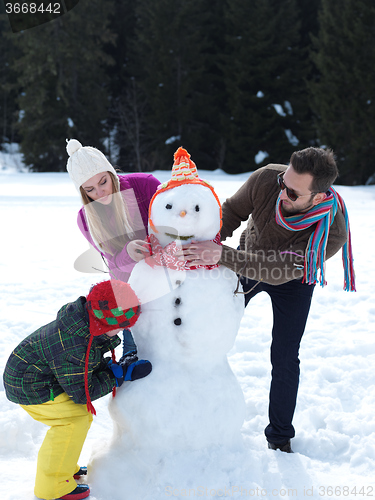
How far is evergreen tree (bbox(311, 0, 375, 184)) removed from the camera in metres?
12.4

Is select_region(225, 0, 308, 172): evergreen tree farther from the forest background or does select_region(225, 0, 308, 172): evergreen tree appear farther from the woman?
the woman

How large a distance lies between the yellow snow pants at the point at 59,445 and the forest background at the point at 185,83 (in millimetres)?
13365

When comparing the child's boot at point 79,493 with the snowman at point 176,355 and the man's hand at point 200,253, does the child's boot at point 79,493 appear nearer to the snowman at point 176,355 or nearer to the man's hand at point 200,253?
the snowman at point 176,355

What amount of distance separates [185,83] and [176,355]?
15.3m

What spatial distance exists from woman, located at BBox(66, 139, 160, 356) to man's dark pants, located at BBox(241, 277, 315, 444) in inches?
24.5

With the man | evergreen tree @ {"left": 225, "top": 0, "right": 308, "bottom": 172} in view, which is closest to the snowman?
the man

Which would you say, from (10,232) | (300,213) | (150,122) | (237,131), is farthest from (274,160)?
(300,213)

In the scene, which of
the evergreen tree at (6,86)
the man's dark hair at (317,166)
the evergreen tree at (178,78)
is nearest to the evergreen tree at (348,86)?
the evergreen tree at (178,78)

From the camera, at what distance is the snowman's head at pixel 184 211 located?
1.86 m

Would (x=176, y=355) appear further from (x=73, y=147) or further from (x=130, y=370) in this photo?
(x=73, y=147)

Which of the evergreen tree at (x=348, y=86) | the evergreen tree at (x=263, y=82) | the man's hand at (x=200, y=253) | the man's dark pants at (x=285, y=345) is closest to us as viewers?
the man's hand at (x=200, y=253)

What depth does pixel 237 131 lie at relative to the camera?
15.6m

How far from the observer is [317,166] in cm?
178

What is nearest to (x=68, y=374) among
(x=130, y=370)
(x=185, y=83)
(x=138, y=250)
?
(x=130, y=370)
